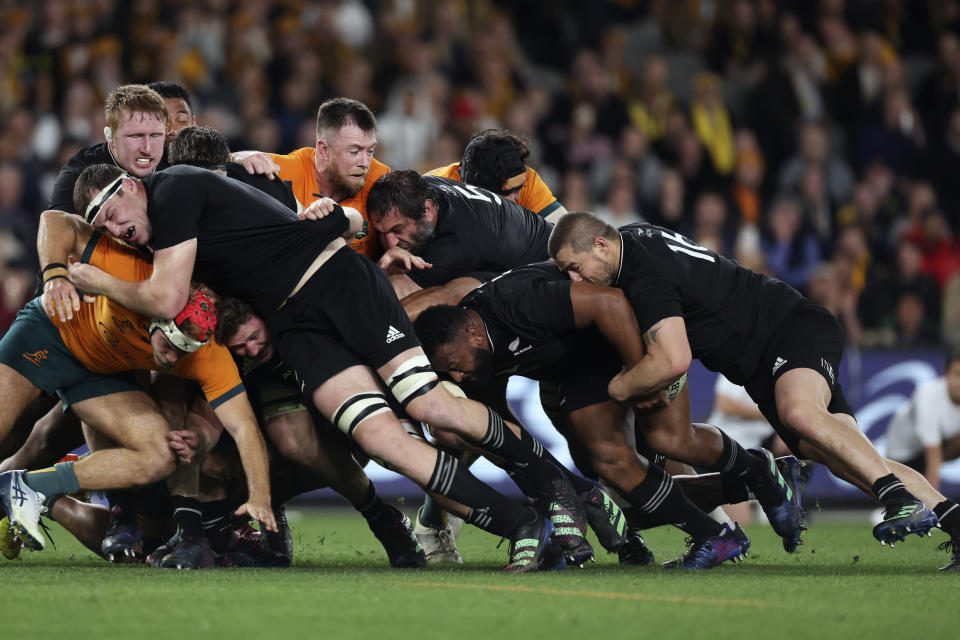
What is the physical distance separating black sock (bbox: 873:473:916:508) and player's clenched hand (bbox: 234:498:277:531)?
2969 mm

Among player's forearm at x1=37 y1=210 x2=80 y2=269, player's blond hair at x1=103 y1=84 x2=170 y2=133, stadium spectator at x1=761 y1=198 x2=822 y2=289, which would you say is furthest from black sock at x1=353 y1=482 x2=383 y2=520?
stadium spectator at x1=761 y1=198 x2=822 y2=289

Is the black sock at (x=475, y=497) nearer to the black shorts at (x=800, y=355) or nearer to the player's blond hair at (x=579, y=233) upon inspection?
the player's blond hair at (x=579, y=233)

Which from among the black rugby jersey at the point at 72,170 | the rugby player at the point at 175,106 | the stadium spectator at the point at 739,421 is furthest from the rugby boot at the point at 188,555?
the stadium spectator at the point at 739,421

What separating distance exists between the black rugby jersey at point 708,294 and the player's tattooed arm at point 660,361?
0.14 metres

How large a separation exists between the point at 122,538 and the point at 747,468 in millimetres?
3465

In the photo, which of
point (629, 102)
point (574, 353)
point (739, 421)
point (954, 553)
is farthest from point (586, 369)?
point (629, 102)

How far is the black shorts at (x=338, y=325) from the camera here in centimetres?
672

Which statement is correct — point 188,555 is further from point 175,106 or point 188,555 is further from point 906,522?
point 906,522

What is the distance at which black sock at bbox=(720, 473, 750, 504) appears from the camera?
7449 mm

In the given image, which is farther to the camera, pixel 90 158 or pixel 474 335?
pixel 90 158

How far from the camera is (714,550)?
7.05 m

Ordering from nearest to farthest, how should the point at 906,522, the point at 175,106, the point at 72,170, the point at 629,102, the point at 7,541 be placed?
the point at 906,522 → the point at 7,541 → the point at 72,170 → the point at 175,106 → the point at 629,102

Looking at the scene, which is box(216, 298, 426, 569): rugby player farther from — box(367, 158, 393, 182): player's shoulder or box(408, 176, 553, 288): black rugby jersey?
box(367, 158, 393, 182): player's shoulder

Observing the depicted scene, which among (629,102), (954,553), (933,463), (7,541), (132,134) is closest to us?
(954,553)
